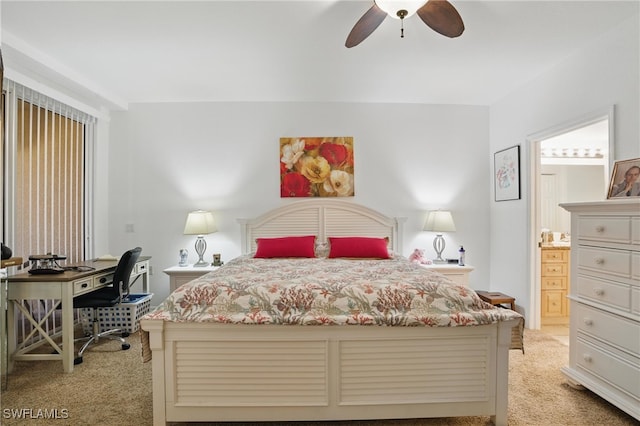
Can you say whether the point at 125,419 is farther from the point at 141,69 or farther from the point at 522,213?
the point at 522,213

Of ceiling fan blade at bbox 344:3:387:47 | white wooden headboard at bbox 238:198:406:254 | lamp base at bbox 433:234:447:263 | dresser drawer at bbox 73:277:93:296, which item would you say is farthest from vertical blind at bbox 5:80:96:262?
lamp base at bbox 433:234:447:263

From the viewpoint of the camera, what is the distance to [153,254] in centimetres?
408

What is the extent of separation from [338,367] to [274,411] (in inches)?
17.2

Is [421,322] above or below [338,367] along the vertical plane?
above

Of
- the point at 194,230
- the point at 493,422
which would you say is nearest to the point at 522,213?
the point at 493,422

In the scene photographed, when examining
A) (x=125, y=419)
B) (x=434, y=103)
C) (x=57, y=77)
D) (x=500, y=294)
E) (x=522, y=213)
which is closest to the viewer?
(x=125, y=419)

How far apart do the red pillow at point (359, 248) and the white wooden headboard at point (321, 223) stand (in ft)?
1.55

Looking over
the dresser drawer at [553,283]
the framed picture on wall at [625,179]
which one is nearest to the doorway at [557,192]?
the dresser drawer at [553,283]

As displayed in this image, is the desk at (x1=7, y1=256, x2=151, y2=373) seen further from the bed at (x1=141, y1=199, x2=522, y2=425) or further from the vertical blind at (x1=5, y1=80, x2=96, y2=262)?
the bed at (x1=141, y1=199, x2=522, y2=425)

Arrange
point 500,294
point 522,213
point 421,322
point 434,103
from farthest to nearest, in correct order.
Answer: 1. point 434,103
2. point 500,294
3. point 522,213
4. point 421,322

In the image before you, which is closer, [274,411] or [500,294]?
[274,411]

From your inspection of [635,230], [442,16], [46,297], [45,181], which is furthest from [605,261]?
[45,181]

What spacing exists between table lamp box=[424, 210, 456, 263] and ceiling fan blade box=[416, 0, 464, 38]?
7.21 ft

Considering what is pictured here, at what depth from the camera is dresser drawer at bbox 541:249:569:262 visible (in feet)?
12.5
